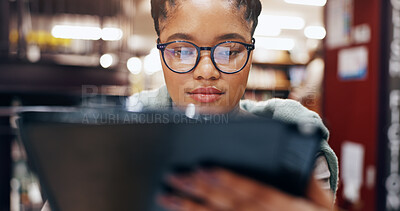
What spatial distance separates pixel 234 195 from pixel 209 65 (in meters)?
0.16

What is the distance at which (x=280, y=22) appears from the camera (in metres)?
0.44

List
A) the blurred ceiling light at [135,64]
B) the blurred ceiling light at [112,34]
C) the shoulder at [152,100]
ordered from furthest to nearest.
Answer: the blurred ceiling light at [112,34] → the blurred ceiling light at [135,64] → the shoulder at [152,100]

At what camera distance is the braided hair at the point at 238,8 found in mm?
423

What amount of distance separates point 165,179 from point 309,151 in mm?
153

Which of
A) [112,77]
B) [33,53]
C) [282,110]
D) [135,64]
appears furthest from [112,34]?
[33,53]

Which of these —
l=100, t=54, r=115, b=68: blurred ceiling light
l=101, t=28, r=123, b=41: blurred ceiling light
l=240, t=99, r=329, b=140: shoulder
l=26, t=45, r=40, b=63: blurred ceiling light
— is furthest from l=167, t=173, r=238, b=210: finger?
l=26, t=45, r=40, b=63: blurred ceiling light

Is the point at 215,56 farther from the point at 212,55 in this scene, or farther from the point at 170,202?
the point at 170,202

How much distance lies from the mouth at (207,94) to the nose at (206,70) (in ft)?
0.05

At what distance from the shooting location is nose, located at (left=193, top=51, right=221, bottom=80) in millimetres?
412

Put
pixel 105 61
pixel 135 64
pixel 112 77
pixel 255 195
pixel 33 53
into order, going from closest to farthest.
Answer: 1. pixel 255 195
2. pixel 135 64
3. pixel 112 77
4. pixel 105 61
5. pixel 33 53

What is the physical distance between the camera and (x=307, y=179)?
331mm

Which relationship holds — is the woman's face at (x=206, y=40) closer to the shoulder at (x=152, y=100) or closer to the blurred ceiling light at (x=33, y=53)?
the shoulder at (x=152, y=100)

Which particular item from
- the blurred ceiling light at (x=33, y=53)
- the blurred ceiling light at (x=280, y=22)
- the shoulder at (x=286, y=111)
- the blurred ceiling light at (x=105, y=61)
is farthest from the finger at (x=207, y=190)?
the blurred ceiling light at (x=33, y=53)

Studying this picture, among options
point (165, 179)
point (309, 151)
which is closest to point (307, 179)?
point (309, 151)
